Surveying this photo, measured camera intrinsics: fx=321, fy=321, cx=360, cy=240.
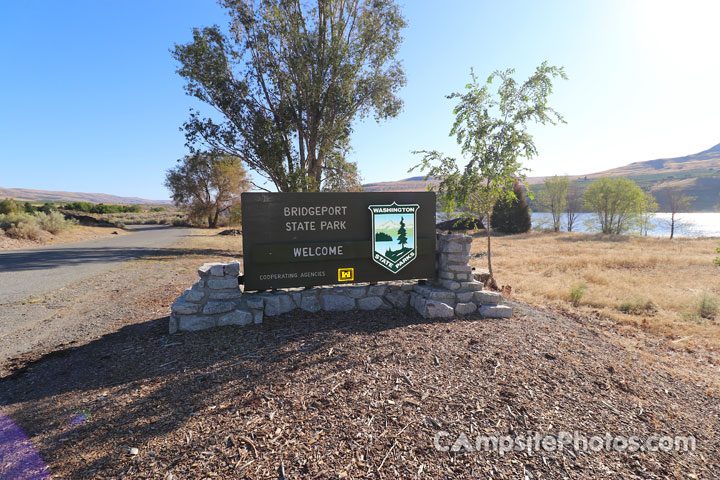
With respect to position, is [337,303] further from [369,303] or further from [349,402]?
[349,402]

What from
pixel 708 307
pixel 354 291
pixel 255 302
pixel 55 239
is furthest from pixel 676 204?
pixel 55 239

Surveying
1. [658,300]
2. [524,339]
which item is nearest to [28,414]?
[524,339]

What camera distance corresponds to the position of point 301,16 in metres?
15.3

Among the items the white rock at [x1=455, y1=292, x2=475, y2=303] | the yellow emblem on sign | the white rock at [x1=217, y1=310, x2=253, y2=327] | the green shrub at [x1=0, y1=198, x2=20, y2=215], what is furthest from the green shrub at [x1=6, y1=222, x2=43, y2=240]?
the white rock at [x1=455, y1=292, x2=475, y2=303]

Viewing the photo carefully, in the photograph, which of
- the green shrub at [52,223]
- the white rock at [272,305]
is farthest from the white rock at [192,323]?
the green shrub at [52,223]

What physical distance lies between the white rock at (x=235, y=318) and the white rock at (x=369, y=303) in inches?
80.0

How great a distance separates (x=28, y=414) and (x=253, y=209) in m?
3.59

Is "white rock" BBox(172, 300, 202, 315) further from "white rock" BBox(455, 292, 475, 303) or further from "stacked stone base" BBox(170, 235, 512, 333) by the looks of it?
"white rock" BBox(455, 292, 475, 303)

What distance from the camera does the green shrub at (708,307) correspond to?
809 cm

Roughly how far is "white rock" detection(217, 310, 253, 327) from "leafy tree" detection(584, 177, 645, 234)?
1708 inches

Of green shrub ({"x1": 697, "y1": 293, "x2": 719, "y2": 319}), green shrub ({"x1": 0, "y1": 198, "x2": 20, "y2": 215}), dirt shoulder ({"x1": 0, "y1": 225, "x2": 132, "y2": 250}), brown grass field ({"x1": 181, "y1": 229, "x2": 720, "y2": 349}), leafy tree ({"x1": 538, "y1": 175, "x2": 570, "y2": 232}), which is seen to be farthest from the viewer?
leafy tree ({"x1": 538, "y1": 175, "x2": 570, "y2": 232})

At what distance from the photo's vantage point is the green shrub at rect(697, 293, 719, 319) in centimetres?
809

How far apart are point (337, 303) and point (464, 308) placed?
95.4 inches

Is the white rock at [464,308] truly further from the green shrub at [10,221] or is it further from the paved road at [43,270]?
the green shrub at [10,221]
